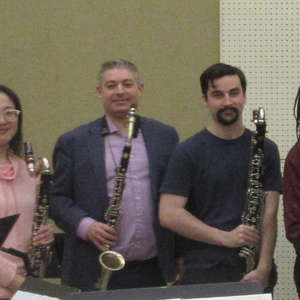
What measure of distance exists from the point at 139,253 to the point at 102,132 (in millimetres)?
534

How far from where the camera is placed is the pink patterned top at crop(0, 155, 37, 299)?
2.64 meters

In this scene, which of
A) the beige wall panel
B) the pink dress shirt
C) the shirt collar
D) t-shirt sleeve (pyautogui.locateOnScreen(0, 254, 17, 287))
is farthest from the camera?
the beige wall panel

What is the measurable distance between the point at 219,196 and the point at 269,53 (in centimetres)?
178

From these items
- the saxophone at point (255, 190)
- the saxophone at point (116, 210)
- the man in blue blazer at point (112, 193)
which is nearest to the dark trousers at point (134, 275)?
the man in blue blazer at point (112, 193)

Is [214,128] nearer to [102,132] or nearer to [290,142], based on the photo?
[102,132]

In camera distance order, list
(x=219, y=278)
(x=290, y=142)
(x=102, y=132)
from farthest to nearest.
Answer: (x=290, y=142)
(x=102, y=132)
(x=219, y=278)

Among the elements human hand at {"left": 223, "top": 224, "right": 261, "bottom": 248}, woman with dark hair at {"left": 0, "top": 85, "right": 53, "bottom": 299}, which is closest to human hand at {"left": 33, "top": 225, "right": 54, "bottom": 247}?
woman with dark hair at {"left": 0, "top": 85, "right": 53, "bottom": 299}

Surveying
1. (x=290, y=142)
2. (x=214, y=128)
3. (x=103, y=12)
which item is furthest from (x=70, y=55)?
(x=214, y=128)

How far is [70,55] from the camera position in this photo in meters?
4.47

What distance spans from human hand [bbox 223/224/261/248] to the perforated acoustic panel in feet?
5.34

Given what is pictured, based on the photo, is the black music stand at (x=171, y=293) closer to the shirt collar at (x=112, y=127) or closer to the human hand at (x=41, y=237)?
the human hand at (x=41, y=237)

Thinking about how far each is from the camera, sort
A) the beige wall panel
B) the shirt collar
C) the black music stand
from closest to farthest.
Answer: the black music stand < the shirt collar < the beige wall panel

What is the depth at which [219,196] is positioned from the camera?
2.81 metres

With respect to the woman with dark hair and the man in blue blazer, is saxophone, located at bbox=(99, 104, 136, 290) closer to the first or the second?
the man in blue blazer
